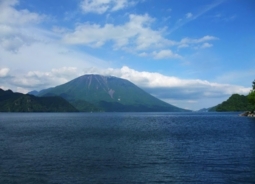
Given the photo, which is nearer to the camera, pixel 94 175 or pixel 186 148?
pixel 94 175

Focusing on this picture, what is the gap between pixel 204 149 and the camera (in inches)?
1706

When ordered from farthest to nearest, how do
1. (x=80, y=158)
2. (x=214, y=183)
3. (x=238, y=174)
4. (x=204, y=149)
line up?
(x=204, y=149), (x=80, y=158), (x=238, y=174), (x=214, y=183)

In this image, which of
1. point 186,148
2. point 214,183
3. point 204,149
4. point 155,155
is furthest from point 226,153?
point 214,183

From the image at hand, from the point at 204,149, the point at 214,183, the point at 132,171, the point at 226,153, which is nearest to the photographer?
the point at 214,183

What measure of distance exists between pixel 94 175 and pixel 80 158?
31.9 ft

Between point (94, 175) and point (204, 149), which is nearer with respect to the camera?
point (94, 175)

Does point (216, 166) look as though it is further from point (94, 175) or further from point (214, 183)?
point (94, 175)

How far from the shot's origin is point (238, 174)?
2728 centimetres

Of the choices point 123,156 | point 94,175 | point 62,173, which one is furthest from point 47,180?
point 123,156

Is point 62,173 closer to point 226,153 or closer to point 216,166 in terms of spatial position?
point 216,166

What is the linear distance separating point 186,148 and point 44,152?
78.6 ft

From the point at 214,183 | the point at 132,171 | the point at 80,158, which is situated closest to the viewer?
the point at 214,183

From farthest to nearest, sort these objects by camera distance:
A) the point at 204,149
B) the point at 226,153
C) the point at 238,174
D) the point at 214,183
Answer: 1. the point at 204,149
2. the point at 226,153
3. the point at 238,174
4. the point at 214,183

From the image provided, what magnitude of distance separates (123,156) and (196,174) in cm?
1299
